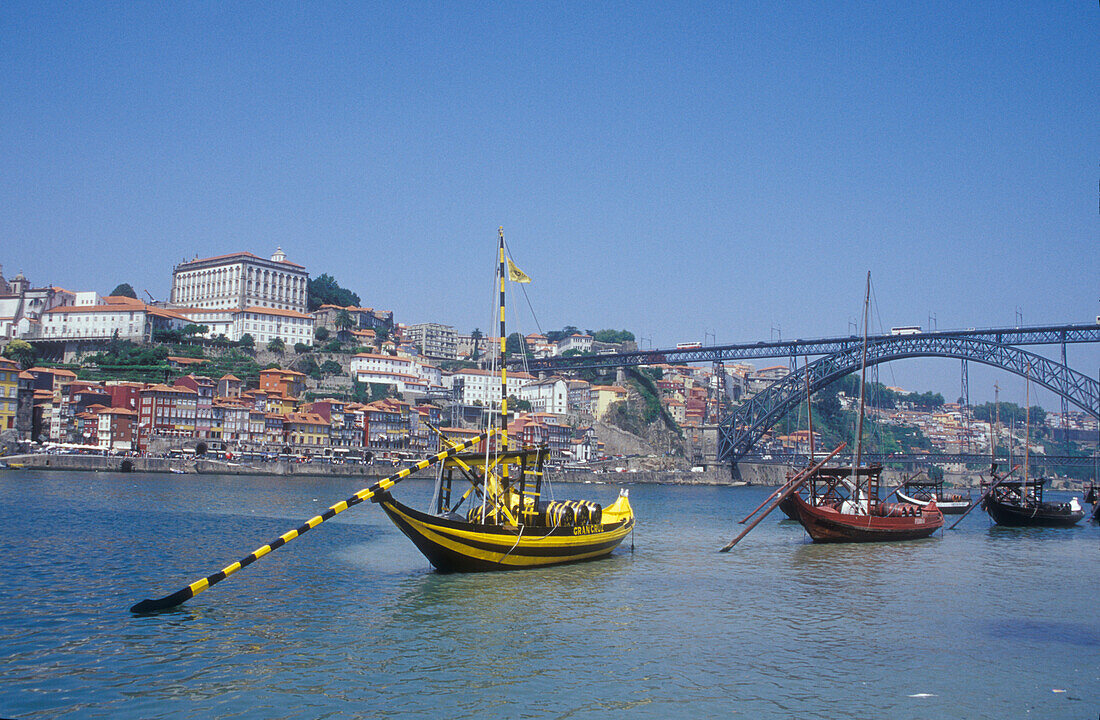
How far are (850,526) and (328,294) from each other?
108 metres

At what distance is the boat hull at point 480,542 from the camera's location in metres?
19.0

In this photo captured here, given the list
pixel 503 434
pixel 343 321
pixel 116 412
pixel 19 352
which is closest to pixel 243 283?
pixel 343 321

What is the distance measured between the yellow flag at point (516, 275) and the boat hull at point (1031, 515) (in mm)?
29964

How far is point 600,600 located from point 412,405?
85.0 metres

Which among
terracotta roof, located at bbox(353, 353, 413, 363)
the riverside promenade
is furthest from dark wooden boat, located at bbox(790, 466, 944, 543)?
terracotta roof, located at bbox(353, 353, 413, 363)

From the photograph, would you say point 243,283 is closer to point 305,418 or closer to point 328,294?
point 328,294

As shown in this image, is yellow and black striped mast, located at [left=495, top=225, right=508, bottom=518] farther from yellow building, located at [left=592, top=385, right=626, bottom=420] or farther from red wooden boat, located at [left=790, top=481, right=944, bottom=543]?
yellow building, located at [left=592, top=385, right=626, bottom=420]

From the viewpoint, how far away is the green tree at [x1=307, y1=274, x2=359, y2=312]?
415ft

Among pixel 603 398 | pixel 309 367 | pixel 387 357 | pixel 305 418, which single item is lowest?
pixel 305 418

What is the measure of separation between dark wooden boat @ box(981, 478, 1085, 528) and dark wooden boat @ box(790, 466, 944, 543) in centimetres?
896

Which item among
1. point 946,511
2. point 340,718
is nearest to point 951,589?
point 340,718

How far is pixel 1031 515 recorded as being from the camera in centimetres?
4328

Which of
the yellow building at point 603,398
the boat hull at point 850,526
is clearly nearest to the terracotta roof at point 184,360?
the yellow building at point 603,398

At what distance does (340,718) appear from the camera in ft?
33.3
